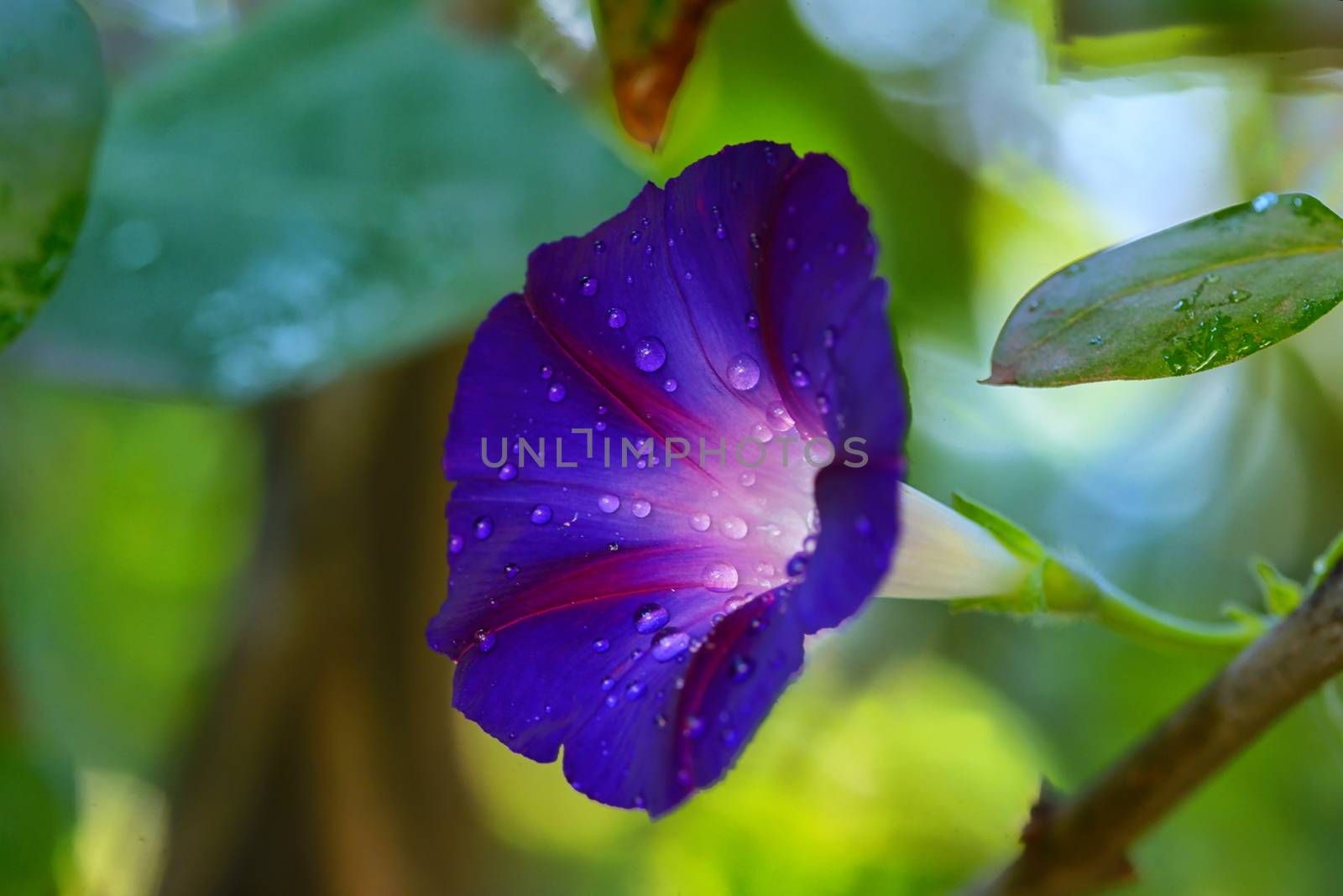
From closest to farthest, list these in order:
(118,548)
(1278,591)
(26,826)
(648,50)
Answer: (1278,591), (648,50), (26,826), (118,548)

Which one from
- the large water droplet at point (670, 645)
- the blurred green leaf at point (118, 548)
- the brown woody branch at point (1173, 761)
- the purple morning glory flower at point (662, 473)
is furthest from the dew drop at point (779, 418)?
the blurred green leaf at point (118, 548)

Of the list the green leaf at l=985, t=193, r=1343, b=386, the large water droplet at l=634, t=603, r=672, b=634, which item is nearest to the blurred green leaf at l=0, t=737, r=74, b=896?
the large water droplet at l=634, t=603, r=672, b=634

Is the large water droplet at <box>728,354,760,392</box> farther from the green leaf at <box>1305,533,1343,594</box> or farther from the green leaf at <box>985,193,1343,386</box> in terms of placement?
the green leaf at <box>1305,533,1343,594</box>

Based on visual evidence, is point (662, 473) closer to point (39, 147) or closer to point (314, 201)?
point (39, 147)

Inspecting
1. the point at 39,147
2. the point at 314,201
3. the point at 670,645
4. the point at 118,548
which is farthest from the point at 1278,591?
the point at 118,548

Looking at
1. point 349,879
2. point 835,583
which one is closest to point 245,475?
point 349,879

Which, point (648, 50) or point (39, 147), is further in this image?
point (648, 50)
